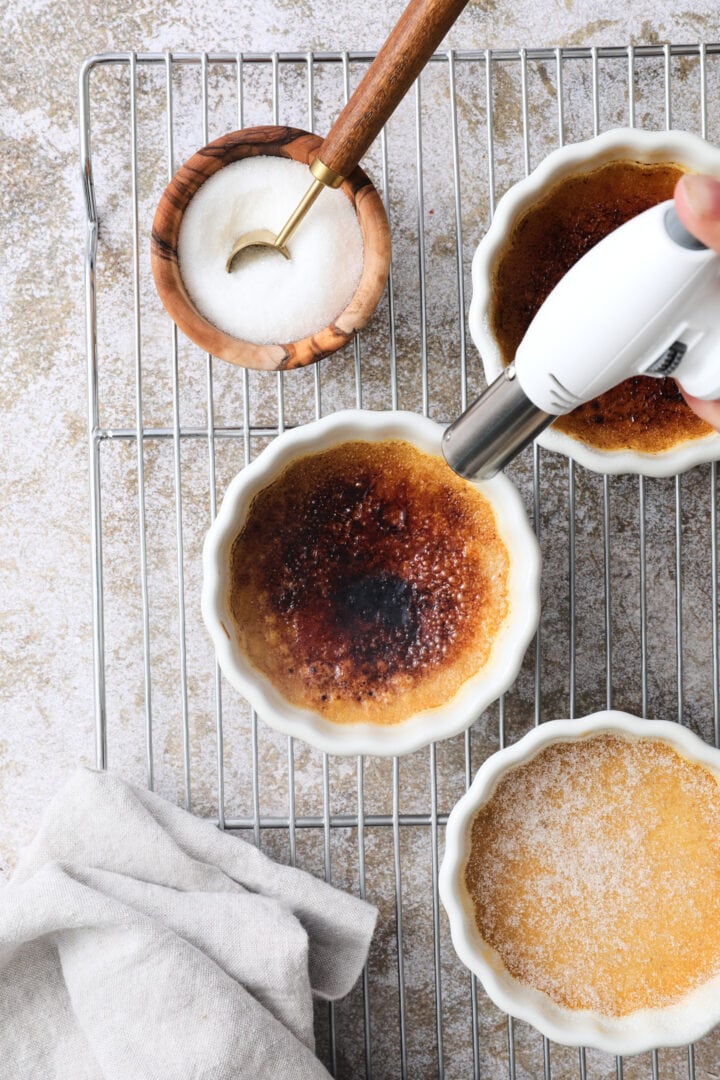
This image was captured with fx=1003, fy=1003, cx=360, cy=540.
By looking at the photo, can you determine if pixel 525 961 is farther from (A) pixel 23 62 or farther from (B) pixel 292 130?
(A) pixel 23 62

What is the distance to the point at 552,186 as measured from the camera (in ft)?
2.94

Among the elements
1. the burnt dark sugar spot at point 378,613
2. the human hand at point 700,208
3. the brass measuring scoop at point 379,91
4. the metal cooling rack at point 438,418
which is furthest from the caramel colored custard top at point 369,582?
the human hand at point 700,208

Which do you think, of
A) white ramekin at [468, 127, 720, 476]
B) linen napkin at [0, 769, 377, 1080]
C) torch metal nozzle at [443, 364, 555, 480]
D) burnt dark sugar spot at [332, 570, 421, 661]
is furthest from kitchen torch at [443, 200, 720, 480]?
linen napkin at [0, 769, 377, 1080]

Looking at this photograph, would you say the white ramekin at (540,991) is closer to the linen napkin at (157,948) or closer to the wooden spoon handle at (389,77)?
the linen napkin at (157,948)

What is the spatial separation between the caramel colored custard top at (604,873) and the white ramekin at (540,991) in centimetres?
1

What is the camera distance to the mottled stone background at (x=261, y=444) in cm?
101

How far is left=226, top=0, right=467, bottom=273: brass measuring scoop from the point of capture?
0.73 meters

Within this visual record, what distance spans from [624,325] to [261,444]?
0.49 metres

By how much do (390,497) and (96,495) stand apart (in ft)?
0.94

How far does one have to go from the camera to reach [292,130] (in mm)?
890

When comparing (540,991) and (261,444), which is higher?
(261,444)

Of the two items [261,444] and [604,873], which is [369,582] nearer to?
[261,444]

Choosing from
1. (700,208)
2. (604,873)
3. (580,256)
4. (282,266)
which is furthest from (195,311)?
(604,873)

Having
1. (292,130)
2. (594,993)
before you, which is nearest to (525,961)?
(594,993)
